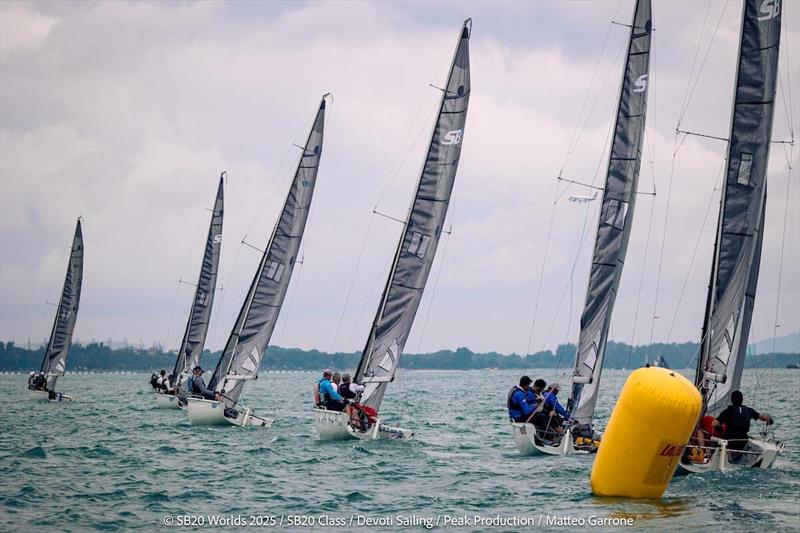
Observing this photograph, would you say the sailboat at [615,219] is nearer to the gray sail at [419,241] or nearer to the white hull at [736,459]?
the gray sail at [419,241]

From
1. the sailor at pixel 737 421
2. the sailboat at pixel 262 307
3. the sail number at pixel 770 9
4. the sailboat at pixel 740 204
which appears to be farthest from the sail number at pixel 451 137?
the sailor at pixel 737 421

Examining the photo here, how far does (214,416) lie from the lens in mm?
29375

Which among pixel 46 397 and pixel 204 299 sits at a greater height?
pixel 204 299

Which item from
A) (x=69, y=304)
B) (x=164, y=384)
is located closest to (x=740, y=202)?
(x=164, y=384)

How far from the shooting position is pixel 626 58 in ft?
83.1

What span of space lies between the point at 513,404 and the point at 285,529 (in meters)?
9.53

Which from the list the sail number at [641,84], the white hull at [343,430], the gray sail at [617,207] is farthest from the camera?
the sail number at [641,84]

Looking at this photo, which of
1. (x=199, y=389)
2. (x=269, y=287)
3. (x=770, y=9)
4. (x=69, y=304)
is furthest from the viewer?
(x=69, y=304)

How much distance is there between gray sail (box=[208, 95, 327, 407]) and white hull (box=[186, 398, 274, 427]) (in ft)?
3.80

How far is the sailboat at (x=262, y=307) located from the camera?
1167 inches

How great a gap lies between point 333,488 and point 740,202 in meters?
10.4

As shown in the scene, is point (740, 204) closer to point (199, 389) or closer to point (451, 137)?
point (451, 137)

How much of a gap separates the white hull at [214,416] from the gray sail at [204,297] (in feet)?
53.3

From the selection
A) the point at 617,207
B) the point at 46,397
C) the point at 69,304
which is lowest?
the point at 46,397
